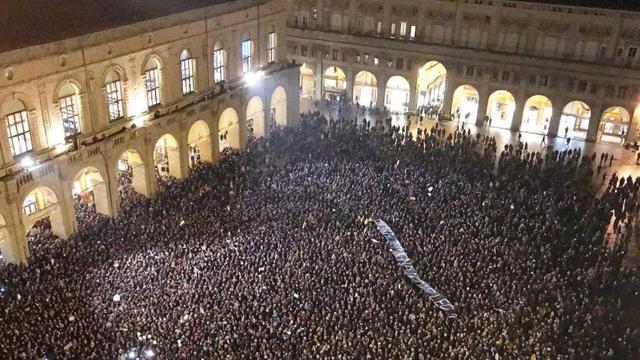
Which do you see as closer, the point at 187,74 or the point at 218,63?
the point at 187,74

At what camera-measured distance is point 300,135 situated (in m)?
41.0

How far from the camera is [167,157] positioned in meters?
37.1

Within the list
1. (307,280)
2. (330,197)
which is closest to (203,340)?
(307,280)

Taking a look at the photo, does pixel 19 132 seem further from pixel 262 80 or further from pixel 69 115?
pixel 262 80

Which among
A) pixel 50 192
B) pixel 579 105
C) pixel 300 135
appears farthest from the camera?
pixel 579 105

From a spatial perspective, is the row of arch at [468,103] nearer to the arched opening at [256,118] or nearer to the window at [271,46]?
the window at [271,46]

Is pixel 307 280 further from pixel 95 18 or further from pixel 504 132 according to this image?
pixel 504 132

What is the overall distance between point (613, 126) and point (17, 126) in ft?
132

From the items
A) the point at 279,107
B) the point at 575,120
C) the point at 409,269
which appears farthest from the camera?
the point at 575,120

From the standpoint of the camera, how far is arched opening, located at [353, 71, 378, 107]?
51.6 m

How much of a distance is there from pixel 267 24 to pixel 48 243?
851 inches

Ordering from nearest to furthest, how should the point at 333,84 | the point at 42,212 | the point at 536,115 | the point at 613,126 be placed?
the point at 42,212, the point at 613,126, the point at 536,115, the point at 333,84

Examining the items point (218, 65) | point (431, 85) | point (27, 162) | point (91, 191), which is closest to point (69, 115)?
point (27, 162)

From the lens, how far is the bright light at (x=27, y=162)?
2748 centimetres
